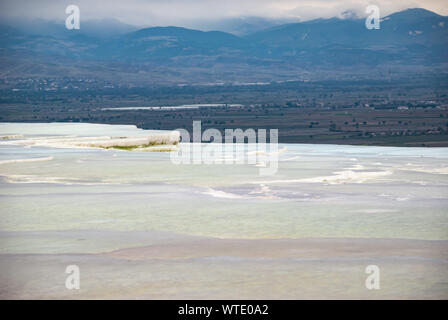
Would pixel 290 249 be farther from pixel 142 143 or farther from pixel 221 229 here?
pixel 142 143

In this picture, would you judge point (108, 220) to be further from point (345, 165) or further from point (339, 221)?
point (345, 165)

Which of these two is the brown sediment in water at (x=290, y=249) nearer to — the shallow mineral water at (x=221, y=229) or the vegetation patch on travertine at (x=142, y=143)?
the shallow mineral water at (x=221, y=229)

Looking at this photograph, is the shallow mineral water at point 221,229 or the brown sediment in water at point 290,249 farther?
the brown sediment in water at point 290,249

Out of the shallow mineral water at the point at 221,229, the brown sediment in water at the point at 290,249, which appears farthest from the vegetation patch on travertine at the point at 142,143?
the brown sediment in water at the point at 290,249

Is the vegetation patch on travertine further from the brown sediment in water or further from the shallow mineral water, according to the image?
the brown sediment in water

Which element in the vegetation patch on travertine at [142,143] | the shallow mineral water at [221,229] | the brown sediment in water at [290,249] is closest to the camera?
the shallow mineral water at [221,229]

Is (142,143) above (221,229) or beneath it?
above

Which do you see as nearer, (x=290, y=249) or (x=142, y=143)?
(x=290, y=249)

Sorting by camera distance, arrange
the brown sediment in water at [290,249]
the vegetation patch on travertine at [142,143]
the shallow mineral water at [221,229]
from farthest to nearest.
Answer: the vegetation patch on travertine at [142,143] < the brown sediment in water at [290,249] < the shallow mineral water at [221,229]

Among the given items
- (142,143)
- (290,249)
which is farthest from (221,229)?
(142,143)
